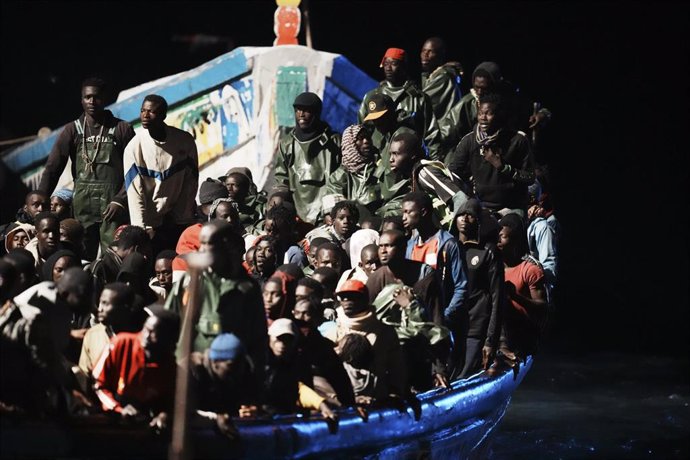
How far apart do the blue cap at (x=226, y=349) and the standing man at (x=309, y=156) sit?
4.64 metres

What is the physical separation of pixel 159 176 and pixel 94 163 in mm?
558

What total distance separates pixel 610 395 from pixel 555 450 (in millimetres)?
2594

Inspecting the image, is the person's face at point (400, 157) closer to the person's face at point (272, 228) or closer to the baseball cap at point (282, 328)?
the person's face at point (272, 228)

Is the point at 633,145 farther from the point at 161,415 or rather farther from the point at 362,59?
the point at 161,415

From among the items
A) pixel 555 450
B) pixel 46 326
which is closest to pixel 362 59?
pixel 555 450

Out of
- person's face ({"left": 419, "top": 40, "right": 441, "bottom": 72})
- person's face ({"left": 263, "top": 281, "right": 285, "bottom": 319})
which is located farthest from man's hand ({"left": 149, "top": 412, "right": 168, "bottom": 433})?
person's face ({"left": 419, "top": 40, "right": 441, "bottom": 72})

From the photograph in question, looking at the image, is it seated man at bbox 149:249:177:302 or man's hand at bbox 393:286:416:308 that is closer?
man's hand at bbox 393:286:416:308

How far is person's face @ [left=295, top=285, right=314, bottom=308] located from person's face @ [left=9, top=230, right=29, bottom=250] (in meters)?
2.79

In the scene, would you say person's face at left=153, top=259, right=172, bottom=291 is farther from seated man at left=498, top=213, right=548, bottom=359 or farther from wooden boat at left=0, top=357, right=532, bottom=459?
seated man at left=498, top=213, right=548, bottom=359

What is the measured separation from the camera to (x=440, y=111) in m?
14.2

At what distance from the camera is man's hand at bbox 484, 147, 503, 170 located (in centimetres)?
1281

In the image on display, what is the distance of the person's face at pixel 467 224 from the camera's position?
36.9ft

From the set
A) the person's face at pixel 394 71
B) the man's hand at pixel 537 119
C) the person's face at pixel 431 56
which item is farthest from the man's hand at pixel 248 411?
the man's hand at pixel 537 119

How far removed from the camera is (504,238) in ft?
39.3
